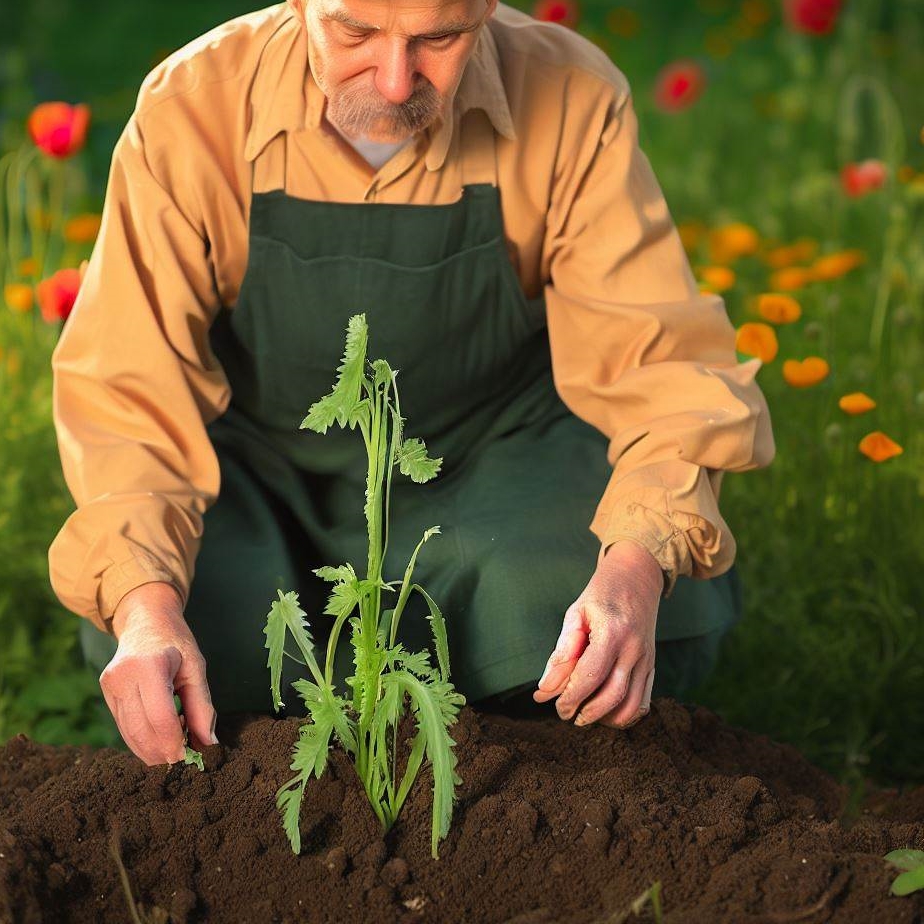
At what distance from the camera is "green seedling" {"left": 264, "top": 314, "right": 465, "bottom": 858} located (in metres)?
1.73

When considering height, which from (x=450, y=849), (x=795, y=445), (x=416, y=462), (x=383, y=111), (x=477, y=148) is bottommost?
(x=795, y=445)

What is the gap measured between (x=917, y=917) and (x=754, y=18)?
367 centimetres

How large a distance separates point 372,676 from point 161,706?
25 cm

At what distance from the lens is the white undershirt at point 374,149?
2.20 metres

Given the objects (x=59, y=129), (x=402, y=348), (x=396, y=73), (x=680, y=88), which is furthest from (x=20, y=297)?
(x=680, y=88)

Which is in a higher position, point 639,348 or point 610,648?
point 639,348

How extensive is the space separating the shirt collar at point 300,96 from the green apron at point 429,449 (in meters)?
0.04

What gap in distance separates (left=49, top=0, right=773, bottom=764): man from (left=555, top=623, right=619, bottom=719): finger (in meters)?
0.02

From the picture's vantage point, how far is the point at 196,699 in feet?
6.30

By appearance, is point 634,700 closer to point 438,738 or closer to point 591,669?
point 591,669

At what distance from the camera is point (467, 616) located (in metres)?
2.35

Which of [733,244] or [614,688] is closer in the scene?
[614,688]

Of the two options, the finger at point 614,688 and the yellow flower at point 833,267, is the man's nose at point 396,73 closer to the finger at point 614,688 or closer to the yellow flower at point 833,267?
the finger at point 614,688

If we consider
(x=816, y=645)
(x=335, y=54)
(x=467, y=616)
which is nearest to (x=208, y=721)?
(x=467, y=616)
